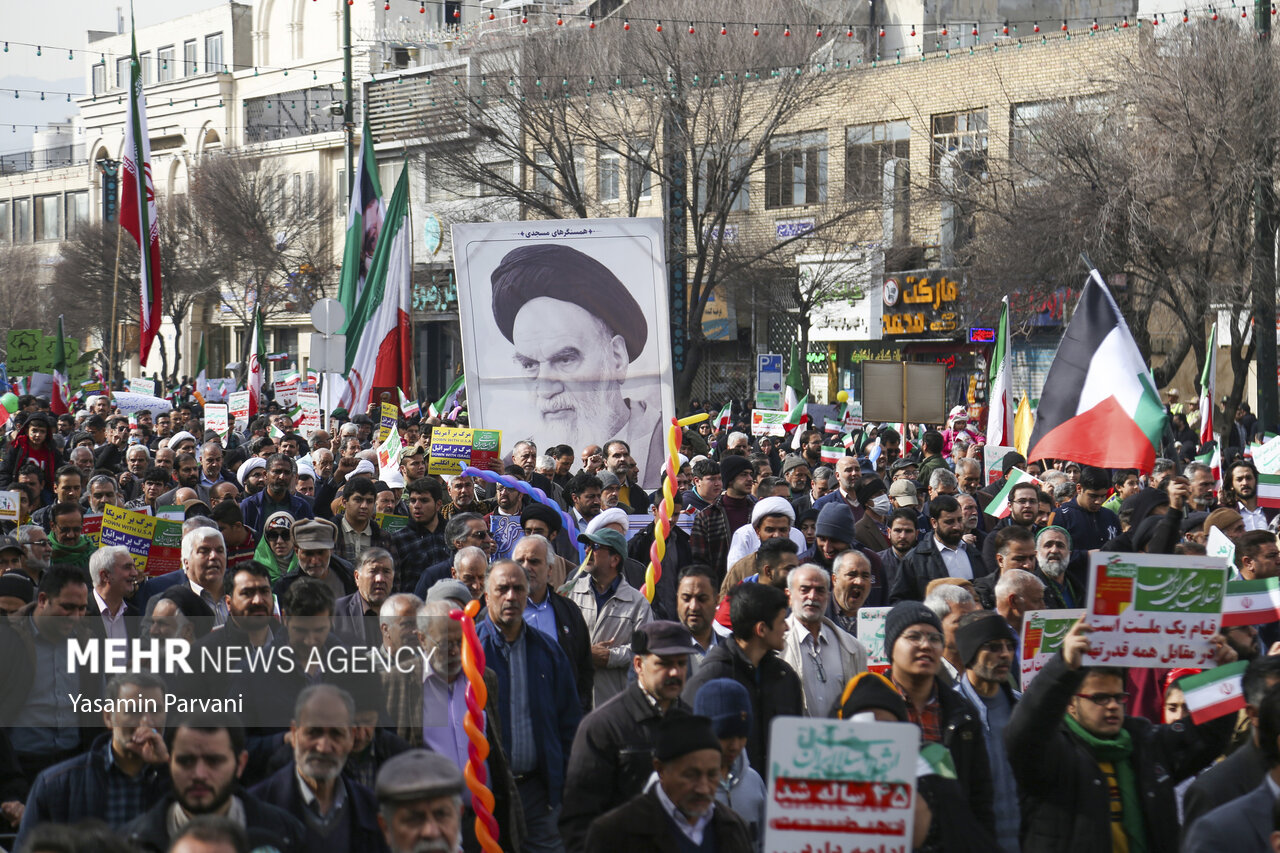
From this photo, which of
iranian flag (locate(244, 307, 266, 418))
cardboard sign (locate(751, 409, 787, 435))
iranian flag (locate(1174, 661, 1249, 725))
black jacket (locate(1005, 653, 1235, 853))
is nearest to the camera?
black jacket (locate(1005, 653, 1235, 853))

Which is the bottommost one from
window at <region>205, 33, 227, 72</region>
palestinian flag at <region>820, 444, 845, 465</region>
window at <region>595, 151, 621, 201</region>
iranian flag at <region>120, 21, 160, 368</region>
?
palestinian flag at <region>820, 444, 845, 465</region>

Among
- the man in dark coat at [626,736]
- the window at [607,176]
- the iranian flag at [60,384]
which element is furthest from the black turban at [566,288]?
the window at [607,176]

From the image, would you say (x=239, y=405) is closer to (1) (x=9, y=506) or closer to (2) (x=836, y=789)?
(1) (x=9, y=506)

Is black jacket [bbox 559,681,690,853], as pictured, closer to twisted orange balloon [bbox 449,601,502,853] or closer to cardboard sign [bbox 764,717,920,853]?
twisted orange balloon [bbox 449,601,502,853]

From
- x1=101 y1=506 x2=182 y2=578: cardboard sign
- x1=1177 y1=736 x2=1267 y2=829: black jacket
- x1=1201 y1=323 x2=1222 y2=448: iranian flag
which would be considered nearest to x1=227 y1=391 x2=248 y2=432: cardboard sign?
x1=101 y1=506 x2=182 y2=578: cardboard sign

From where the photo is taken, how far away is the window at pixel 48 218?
73312 mm

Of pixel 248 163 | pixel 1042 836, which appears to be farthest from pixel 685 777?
pixel 248 163

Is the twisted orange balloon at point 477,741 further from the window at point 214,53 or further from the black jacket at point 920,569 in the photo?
the window at point 214,53

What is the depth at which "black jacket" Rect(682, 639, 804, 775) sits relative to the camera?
17.6ft

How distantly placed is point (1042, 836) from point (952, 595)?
144 cm

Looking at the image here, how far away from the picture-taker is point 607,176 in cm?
3653

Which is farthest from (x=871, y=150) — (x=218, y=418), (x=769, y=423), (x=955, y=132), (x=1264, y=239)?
(x=218, y=418)

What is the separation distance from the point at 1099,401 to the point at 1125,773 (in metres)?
6.12

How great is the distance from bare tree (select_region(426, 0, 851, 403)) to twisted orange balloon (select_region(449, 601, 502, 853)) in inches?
890
